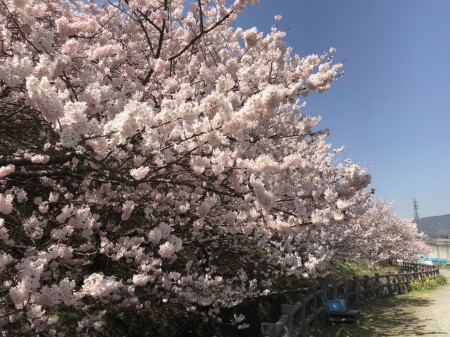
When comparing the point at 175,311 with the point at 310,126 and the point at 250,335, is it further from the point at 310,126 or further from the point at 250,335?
the point at 310,126

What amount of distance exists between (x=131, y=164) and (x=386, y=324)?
9968 millimetres

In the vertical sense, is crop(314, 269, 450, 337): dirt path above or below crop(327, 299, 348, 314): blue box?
below

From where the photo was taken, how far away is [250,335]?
8.68 m

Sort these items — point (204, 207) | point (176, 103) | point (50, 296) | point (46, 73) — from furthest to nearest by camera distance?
point (204, 207) → point (176, 103) → point (50, 296) → point (46, 73)

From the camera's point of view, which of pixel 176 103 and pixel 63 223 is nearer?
pixel 176 103

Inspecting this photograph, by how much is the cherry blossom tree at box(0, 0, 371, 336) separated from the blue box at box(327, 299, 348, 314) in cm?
209

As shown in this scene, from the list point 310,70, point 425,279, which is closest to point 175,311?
point 310,70

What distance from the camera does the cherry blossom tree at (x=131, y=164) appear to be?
3.20 m

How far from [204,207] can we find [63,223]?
1.85 metres

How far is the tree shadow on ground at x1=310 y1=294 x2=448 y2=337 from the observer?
9.84m

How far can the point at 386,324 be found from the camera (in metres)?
11.4

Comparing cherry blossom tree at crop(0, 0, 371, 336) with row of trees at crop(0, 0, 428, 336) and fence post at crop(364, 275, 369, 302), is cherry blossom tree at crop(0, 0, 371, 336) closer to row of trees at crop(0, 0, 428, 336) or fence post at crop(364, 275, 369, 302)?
row of trees at crop(0, 0, 428, 336)

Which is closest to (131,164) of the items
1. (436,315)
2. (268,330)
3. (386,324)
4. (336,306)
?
(268,330)

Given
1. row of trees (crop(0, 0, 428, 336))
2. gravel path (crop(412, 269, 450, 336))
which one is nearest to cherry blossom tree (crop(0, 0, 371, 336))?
row of trees (crop(0, 0, 428, 336))
